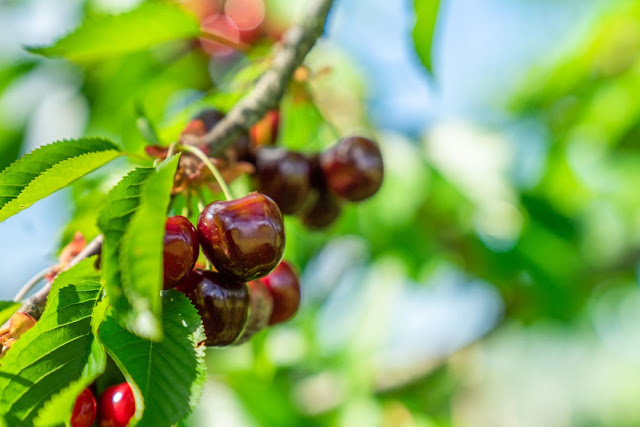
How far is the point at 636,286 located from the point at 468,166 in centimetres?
166

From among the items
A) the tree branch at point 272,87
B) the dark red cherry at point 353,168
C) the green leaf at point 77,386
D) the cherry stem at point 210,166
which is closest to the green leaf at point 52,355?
the green leaf at point 77,386

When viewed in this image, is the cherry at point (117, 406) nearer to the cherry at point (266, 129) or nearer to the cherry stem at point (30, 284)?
the cherry stem at point (30, 284)

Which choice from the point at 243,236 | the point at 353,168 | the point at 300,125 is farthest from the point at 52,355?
the point at 300,125

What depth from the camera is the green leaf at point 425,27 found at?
148 centimetres

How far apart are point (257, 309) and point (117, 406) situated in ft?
1.26

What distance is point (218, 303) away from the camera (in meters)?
1.12

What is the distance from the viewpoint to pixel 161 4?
5.72ft

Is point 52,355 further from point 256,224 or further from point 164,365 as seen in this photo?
point 256,224

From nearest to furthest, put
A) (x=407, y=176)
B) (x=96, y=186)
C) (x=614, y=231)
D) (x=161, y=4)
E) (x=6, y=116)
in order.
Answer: (x=161, y=4), (x=96, y=186), (x=407, y=176), (x=6, y=116), (x=614, y=231)

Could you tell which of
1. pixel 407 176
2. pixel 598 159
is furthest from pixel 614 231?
pixel 407 176

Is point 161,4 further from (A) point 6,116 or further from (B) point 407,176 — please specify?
(A) point 6,116

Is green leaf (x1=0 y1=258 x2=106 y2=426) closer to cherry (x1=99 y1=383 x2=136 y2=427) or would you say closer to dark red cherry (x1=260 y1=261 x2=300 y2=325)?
cherry (x1=99 y1=383 x2=136 y2=427)

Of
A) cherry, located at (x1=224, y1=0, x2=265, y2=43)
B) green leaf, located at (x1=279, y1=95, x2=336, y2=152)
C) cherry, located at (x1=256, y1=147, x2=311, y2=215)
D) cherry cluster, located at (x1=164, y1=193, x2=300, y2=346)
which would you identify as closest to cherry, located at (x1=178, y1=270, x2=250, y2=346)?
cherry cluster, located at (x1=164, y1=193, x2=300, y2=346)

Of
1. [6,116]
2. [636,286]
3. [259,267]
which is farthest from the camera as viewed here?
[636,286]
